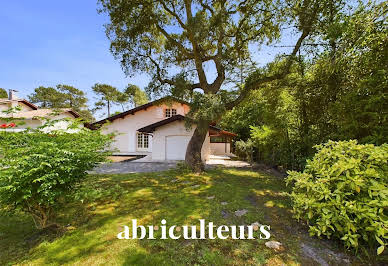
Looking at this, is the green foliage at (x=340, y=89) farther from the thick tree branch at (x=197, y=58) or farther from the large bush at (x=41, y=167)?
the large bush at (x=41, y=167)

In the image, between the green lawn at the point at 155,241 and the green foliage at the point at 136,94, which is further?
the green foliage at the point at 136,94

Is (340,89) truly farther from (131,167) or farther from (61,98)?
(61,98)

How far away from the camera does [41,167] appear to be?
2.74 metres

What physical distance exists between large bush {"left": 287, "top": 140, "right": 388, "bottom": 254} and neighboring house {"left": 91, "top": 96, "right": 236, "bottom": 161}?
6.88 m

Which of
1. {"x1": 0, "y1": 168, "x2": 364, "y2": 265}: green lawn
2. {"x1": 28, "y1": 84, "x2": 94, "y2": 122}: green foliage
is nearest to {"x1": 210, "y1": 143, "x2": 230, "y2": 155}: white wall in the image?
{"x1": 0, "y1": 168, "x2": 364, "y2": 265}: green lawn

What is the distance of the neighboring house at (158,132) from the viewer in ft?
43.8

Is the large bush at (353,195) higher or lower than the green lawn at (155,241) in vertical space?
higher

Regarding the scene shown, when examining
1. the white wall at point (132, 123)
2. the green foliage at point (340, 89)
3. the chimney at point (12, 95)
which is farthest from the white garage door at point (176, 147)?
the chimney at point (12, 95)

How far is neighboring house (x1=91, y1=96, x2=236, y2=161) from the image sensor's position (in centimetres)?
1335

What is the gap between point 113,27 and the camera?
9.36 m

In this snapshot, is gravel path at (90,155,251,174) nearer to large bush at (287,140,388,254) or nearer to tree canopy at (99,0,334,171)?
tree canopy at (99,0,334,171)

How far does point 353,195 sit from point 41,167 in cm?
503

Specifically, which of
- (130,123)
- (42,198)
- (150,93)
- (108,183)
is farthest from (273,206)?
(130,123)

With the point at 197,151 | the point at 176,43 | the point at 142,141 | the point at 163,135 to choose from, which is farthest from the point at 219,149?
the point at 176,43
